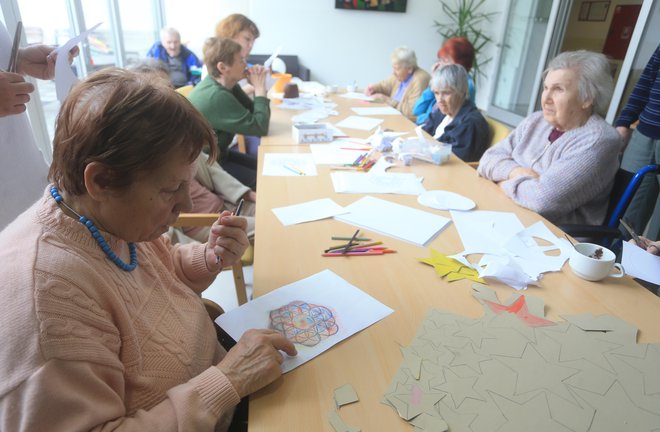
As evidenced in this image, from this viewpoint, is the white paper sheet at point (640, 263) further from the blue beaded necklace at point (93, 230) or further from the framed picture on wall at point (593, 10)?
the framed picture on wall at point (593, 10)

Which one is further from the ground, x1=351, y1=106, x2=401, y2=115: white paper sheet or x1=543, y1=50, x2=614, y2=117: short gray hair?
x1=543, y1=50, x2=614, y2=117: short gray hair

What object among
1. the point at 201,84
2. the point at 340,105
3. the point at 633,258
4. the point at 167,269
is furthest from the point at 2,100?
the point at 340,105

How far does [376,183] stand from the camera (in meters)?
1.70

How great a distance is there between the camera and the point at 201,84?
238 cm

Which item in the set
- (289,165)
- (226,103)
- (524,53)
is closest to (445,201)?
(289,165)

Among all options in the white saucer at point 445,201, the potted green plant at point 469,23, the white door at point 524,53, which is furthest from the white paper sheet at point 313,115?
the potted green plant at point 469,23

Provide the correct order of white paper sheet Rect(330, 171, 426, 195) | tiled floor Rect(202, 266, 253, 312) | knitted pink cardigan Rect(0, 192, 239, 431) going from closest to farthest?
knitted pink cardigan Rect(0, 192, 239, 431) → white paper sheet Rect(330, 171, 426, 195) → tiled floor Rect(202, 266, 253, 312)

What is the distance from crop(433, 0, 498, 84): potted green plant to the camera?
5730 millimetres

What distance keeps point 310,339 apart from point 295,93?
3.01m

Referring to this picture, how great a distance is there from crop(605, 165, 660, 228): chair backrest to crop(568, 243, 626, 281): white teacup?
0.61 metres

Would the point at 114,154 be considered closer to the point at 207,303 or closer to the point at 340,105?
the point at 207,303

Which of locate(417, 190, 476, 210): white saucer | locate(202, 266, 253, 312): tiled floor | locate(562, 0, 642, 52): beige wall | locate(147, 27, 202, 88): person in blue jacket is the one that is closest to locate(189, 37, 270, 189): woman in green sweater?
locate(202, 266, 253, 312): tiled floor

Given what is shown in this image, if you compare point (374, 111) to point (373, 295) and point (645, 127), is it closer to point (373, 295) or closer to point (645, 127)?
point (645, 127)

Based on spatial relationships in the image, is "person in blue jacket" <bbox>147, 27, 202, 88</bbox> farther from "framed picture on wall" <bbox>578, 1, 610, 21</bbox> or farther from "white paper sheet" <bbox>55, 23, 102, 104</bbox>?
"framed picture on wall" <bbox>578, 1, 610, 21</bbox>
